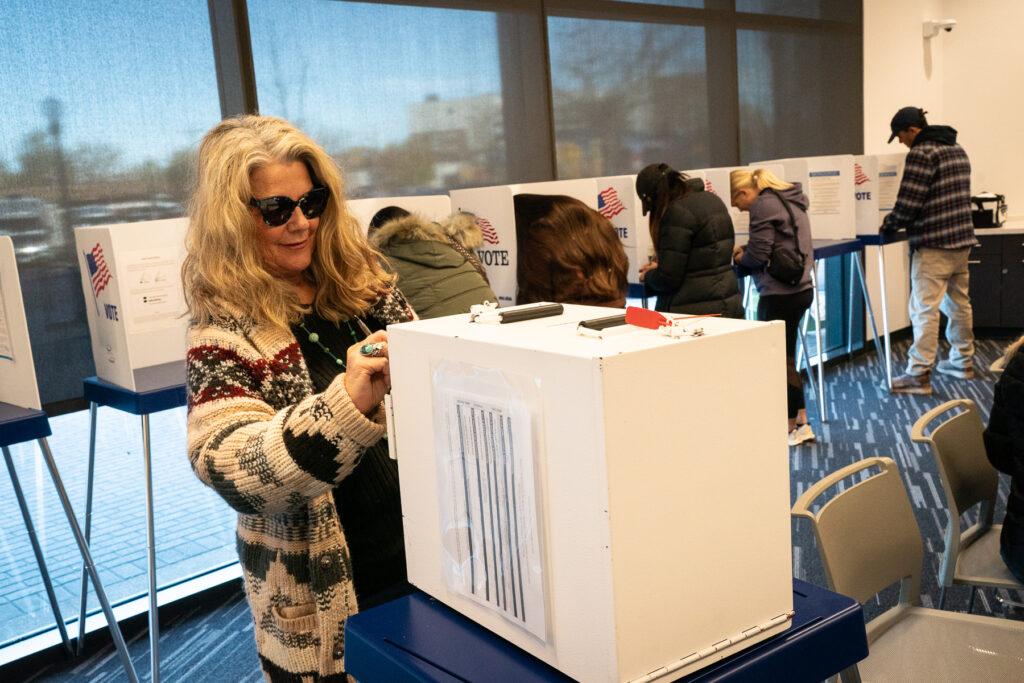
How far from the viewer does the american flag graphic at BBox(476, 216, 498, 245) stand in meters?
2.84

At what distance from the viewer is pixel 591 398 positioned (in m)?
0.68

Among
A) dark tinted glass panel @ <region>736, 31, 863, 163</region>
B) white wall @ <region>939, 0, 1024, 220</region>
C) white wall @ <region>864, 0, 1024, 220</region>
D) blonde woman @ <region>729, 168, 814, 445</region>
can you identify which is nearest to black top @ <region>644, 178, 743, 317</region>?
blonde woman @ <region>729, 168, 814, 445</region>

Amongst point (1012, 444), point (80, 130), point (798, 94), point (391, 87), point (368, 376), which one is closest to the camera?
point (368, 376)

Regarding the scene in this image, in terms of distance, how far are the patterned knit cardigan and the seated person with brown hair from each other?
1.35 meters

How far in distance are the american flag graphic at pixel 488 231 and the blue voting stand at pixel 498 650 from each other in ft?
6.42

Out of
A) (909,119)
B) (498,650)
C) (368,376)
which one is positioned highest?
(909,119)

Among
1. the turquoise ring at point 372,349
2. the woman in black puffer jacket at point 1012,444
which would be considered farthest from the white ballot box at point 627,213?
the turquoise ring at point 372,349

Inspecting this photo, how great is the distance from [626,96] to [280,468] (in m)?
3.69

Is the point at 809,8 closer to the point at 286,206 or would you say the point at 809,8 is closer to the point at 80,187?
the point at 80,187

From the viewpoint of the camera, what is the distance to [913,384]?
4832mm

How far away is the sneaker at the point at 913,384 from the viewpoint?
15.7 feet

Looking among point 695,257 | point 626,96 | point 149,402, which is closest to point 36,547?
point 149,402

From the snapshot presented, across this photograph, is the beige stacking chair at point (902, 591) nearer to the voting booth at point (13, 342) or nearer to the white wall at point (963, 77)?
the voting booth at point (13, 342)

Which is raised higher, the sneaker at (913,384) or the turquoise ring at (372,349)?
the turquoise ring at (372,349)
